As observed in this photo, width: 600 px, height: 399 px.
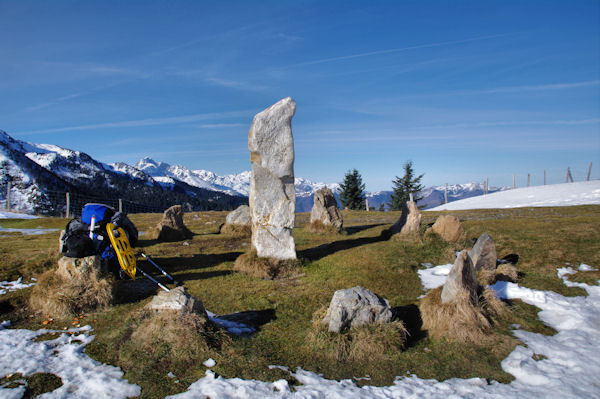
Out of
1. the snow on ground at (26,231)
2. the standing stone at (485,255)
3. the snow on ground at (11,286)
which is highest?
the snow on ground at (26,231)

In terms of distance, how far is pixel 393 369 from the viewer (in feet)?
21.3

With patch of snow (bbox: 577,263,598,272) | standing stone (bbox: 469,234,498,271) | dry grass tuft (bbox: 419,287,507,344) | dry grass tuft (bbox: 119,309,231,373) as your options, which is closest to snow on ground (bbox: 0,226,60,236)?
dry grass tuft (bbox: 119,309,231,373)

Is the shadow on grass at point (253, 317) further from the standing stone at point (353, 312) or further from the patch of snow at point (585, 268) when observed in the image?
the patch of snow at point (585, 268)

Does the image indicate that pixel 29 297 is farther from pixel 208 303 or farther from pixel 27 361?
pixel 208 303

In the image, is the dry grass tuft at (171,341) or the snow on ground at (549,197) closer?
the dry grass tuft at (171,341)

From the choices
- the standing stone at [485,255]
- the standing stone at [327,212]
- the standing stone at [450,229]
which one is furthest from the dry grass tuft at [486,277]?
the standing stone at [327,212]

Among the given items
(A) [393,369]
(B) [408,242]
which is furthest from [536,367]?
(B) [408,242]

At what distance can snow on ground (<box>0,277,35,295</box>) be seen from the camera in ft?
33.2

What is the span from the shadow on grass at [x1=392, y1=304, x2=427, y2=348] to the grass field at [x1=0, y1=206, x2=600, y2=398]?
43 mm

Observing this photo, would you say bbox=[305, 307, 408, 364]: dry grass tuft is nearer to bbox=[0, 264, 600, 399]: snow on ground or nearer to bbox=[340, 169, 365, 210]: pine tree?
bbox=[0, 264, 600, 399]: snow on ground

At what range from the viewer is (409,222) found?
16156 mm

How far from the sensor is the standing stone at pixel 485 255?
34.3ft

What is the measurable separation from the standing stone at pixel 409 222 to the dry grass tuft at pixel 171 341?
1094cm

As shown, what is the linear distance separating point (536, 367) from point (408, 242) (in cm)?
888
